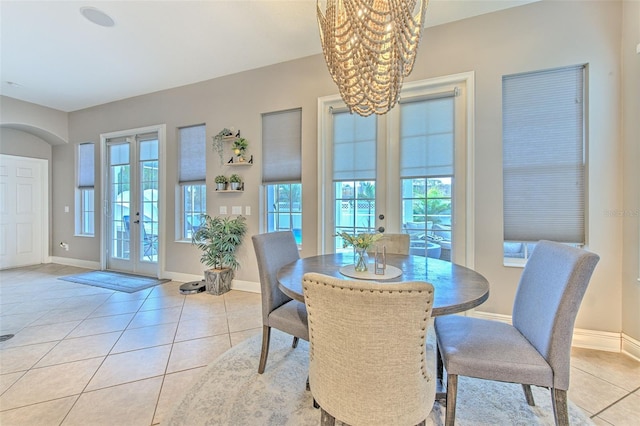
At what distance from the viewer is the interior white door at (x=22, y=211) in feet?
15.7

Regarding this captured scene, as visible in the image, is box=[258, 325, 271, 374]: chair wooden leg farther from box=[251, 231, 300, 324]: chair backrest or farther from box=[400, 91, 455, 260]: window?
box=[400, 91, 455, 260]: window

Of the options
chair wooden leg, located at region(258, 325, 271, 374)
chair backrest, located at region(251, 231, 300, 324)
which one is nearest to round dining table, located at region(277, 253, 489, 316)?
chair backrest, located at region(251, 231, 300, 324)

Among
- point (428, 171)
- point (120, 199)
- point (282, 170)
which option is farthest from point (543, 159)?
point (120, 199)

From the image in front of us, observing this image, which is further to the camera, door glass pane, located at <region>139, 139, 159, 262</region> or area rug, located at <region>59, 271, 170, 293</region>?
door glass pane, located at <region>139, 139, 159, 262</region>

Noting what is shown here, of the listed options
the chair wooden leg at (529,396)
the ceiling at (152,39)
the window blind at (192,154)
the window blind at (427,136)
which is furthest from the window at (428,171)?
the window blind at (192,154)

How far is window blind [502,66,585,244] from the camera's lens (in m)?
2.31

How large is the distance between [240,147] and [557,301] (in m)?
3.40

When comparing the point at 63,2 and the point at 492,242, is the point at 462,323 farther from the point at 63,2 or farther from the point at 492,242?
the point at 63,2

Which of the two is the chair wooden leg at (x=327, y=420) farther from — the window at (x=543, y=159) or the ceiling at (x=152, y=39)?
the ceiling at (x=152, y=39)

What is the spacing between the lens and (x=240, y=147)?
11.7ft

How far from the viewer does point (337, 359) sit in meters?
0.95

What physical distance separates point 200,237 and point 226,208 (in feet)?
1.69

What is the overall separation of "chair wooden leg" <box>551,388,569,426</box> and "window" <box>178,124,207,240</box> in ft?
13.0

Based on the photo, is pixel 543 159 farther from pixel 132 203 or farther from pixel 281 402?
pixel 132 203
